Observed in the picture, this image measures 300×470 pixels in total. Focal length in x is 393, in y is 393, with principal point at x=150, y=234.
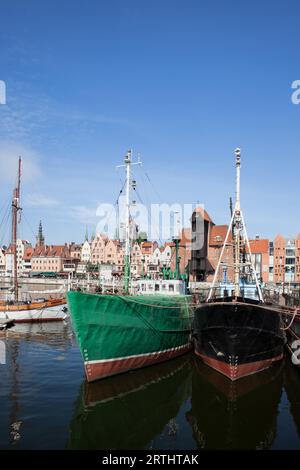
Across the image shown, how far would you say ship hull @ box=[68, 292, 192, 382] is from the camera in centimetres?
2194

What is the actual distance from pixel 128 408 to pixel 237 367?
7266 millimetres

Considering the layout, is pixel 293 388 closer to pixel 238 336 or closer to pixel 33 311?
pixel 238 336

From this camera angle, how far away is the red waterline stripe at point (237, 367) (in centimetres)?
2267

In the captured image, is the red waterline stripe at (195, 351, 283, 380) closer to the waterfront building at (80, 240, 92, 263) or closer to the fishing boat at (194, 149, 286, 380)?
the fishing boat at (194, 149, 286, 380)

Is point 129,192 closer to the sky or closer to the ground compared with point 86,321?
closer to the sky

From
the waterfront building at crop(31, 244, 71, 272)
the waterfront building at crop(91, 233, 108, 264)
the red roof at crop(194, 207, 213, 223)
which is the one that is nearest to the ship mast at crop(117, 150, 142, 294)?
the red roof at crop(194, 207, 213, 223)

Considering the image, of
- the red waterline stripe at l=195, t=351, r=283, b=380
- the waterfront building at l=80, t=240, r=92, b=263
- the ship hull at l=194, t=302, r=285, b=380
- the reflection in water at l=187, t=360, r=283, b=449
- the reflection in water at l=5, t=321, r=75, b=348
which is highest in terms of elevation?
the waterfront building at l=80, t=240, r=92, b=263

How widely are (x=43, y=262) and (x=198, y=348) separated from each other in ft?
467

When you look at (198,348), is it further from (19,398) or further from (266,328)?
(19,398)

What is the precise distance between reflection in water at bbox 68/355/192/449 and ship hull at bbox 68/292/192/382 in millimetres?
927

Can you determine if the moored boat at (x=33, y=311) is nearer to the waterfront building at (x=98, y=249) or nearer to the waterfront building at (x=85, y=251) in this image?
the waterfront building at (x=98, y=249)
